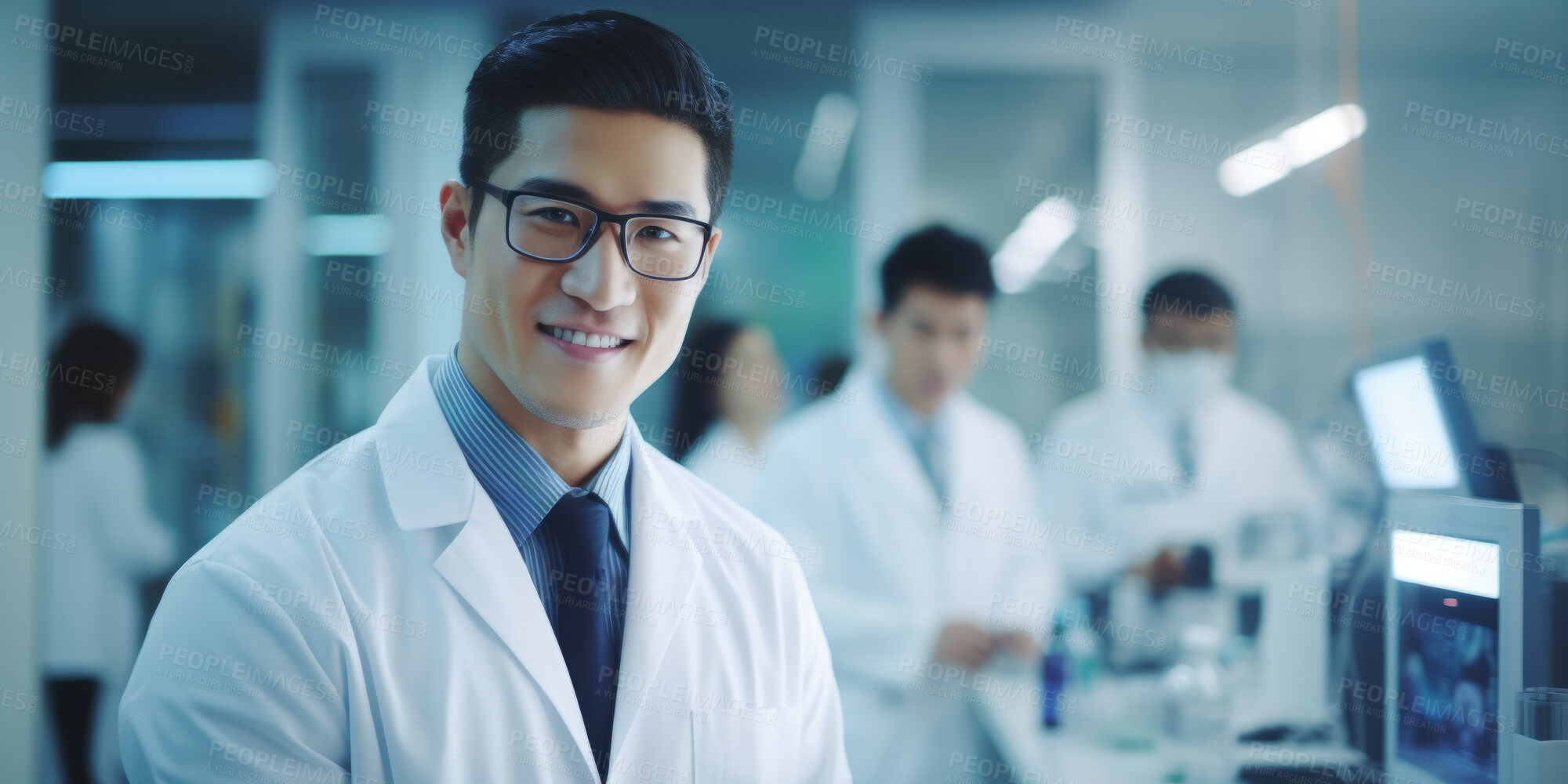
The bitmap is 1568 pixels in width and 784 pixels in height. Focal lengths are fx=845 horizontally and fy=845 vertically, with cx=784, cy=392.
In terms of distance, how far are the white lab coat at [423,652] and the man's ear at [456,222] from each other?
6.6 inches

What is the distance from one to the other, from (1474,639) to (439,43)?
3.77 metres

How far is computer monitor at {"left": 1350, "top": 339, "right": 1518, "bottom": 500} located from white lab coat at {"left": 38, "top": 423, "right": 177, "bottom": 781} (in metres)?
3.38

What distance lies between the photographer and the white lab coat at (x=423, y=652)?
0.86 meters

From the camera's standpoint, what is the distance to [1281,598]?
1966mm

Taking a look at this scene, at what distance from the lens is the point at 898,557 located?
2404 mm

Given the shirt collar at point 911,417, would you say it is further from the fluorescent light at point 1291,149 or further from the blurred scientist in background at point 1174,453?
the fluorescent light at point 1291,149

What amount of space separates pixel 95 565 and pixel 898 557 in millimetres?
2506

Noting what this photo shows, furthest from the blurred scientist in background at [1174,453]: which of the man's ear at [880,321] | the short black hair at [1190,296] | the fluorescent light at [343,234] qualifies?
the fluorescent light at [343,234]

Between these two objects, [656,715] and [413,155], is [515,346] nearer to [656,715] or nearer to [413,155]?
[656,715]

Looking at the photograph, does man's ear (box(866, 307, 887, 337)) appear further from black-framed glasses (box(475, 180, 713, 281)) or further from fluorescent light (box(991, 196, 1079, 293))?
fluorescent light (box(991, 196, 1079, 293))

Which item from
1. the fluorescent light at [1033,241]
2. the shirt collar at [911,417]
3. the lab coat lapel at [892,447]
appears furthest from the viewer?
the fluorescent light at [1033,241]

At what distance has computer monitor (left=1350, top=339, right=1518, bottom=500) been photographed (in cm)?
129

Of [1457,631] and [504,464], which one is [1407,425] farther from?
[504,464]

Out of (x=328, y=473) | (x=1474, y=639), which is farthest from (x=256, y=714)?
(x=1474, y=639)
